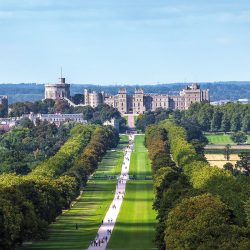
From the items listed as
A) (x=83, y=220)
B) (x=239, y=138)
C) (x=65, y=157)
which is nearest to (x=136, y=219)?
(x=83, y=220)

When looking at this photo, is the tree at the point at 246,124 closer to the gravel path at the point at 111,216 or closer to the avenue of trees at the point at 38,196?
the gravel path at the point at 111,216

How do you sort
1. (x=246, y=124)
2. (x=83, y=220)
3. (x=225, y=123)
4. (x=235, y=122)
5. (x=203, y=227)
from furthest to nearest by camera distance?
1. (x=225, y=123)
2. (x=235, y=122)
3. (x=246, y=124)
4. (x=83, y=220)
5. (x=203, y=227)

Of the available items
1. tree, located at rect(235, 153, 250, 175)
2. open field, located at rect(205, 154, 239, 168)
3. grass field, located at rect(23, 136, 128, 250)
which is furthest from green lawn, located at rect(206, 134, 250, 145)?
tree, located at rect(235, 153, 250, 175)

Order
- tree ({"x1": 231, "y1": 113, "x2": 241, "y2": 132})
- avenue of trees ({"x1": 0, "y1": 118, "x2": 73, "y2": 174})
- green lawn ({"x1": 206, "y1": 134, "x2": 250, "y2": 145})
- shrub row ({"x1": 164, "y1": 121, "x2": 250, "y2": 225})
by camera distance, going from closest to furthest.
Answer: shrub row ({"x1": 164, "y1": 121, "x2": 250, "y2": 225}) → avenue of trees ({"x1": 0, "y1": 118, "x2": 73, "y2": 174}) → green lawn ({"x1": 206, "y1": 134, "x2": 250, "y2": 145}) → tree ({"x1": 231, "y1": 113, "x2": 241, "y2": 132})

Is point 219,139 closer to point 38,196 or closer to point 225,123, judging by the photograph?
point 225,123

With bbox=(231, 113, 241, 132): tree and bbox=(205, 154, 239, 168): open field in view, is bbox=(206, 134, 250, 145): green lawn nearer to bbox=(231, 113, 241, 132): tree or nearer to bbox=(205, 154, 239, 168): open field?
bbox=(231, 113, 241, 132): tree

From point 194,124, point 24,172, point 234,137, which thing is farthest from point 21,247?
point 194,124

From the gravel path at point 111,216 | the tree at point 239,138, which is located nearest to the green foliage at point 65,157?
the gravel path at point 111,216
